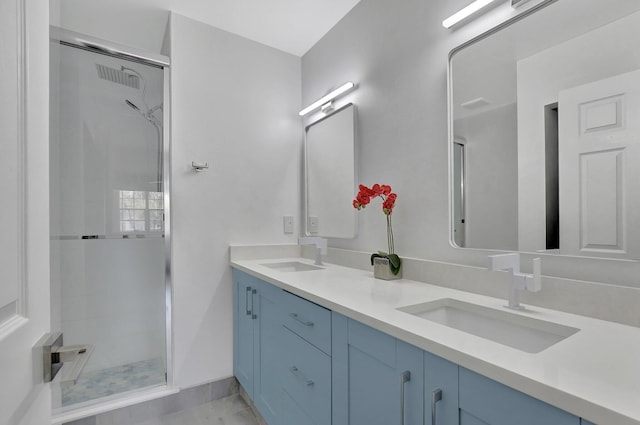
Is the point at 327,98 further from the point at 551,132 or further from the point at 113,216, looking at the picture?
the point at 113,216

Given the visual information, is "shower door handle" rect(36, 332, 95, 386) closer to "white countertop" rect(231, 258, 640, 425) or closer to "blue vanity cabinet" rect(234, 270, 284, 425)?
"white countertop" rect(231, 258, 640, 425)

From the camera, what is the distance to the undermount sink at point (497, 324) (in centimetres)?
87

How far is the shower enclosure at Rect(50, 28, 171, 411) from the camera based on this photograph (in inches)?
67.7

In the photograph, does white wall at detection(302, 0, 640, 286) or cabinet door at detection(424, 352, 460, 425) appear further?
white wall at detection(302, 0, 640, 286)

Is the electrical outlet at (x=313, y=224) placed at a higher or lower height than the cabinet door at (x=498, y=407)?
higher

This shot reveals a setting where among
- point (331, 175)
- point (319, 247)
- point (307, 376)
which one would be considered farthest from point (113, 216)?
point (307, 376)

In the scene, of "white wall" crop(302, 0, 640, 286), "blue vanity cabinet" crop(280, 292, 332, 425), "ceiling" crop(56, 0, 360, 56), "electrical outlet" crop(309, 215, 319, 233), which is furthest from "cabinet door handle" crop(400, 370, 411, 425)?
"ceiling" crop(56, 0, 360, 56)

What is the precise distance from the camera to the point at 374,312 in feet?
3.00

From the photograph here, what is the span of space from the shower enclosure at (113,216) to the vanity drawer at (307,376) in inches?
37.9

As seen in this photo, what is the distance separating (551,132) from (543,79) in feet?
0.61

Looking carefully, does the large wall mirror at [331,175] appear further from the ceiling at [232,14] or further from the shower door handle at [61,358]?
the shower door handle at [61,358]

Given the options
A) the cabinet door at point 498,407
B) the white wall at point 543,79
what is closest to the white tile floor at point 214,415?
the cabinet door at point 498,407

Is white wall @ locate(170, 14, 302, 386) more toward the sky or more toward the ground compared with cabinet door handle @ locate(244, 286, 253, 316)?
more toward the sky

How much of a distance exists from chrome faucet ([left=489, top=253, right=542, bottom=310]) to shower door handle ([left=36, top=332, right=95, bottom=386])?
Answer: 1.00 metres
